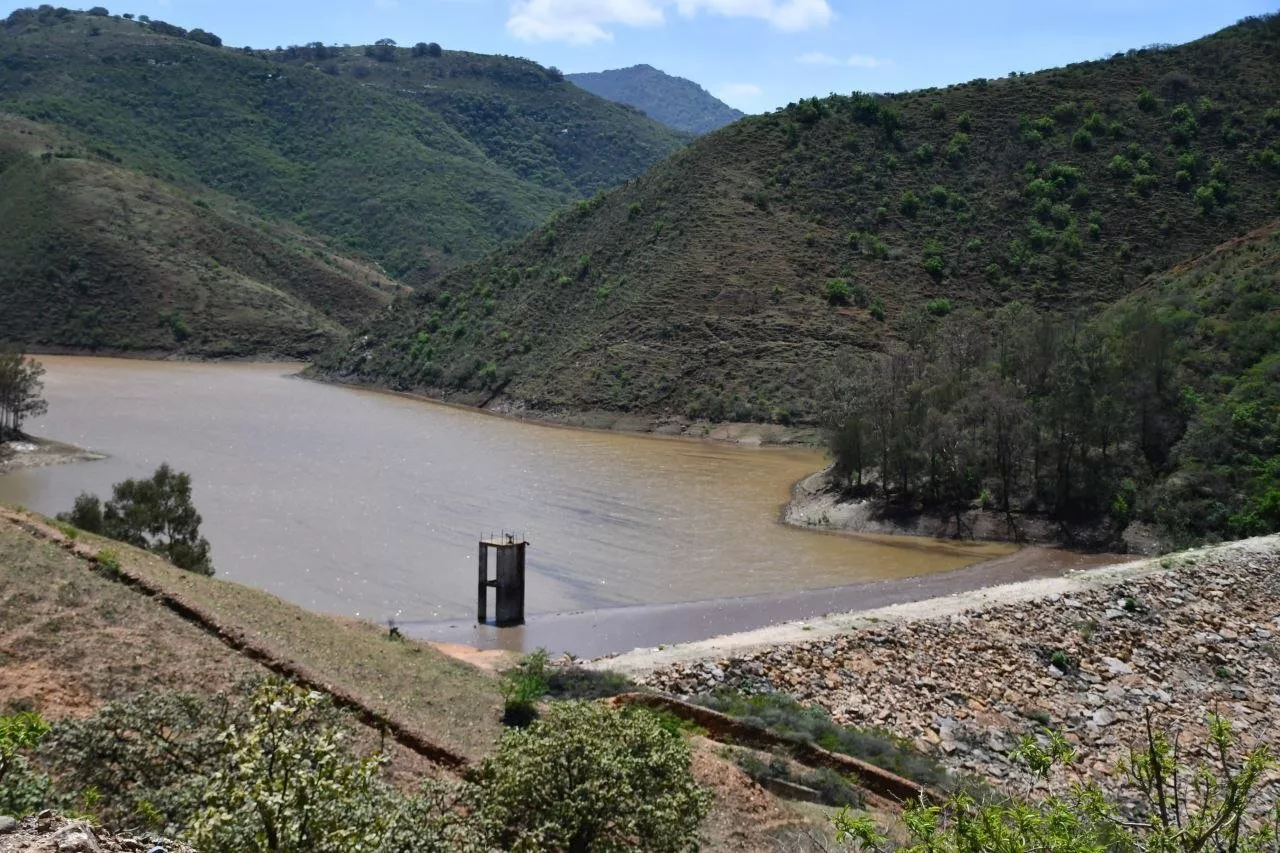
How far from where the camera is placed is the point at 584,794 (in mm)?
9945

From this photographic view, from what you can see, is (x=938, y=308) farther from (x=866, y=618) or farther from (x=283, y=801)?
(x=283, y=801)

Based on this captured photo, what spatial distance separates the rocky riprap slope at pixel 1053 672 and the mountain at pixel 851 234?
33.5 meters

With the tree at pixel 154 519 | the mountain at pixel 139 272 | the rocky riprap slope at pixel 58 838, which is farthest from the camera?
the mountain at pixel 139 272

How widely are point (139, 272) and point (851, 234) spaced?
65.7 m

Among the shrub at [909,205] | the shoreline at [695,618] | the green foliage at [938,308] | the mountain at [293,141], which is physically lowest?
the shoreline at [695,618]

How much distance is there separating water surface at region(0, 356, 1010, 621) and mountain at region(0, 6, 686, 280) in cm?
8676

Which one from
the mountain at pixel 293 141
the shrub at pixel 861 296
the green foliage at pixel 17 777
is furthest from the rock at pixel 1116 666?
the mountain at pixel 293 141

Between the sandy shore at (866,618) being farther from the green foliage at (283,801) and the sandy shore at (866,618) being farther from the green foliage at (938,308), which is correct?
the green foliage at (938,308)

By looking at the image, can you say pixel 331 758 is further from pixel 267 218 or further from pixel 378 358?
pixel 267 218

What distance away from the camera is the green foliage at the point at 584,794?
981 cm

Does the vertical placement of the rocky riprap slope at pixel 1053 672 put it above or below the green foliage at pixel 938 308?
below

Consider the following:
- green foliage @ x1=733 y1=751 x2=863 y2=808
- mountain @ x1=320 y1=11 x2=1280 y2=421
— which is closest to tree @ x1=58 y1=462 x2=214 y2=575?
green foliage @ x1=733 y1=751 x2=863 y2=808

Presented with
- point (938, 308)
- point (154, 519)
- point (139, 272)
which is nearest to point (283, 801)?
point (154, 519)

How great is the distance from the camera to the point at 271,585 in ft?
93.7
